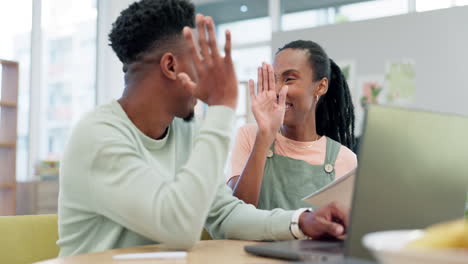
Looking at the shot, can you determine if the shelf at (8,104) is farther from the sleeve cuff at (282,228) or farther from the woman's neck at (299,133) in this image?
the sleeve cuff at (282,228)

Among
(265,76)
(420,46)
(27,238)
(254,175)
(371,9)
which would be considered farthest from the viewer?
(371,9)

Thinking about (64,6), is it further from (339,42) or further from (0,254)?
(0,254)

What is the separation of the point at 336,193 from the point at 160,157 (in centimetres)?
41

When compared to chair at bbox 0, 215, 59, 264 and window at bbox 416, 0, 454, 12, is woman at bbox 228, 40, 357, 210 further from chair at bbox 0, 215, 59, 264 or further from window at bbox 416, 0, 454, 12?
window at bbox 416, 0, 454, 12

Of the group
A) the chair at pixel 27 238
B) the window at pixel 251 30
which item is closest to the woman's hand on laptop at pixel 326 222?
the chair at pixel 27 238

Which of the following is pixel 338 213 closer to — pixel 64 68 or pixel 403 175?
pixel 403 175

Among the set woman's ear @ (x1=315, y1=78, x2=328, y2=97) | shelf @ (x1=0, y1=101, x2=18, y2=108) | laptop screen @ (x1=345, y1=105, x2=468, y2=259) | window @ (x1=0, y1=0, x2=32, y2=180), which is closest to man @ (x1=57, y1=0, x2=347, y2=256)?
laptop screen @ (x1=345, y1=105, x2=468, y2=259)

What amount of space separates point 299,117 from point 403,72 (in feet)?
6.72

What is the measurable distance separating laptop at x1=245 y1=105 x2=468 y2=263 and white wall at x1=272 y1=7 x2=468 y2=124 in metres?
2.73

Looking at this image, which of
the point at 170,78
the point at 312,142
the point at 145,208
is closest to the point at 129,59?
the point at 170,78

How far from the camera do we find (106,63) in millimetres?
6312

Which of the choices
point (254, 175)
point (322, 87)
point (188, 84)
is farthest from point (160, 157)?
point (322, 87)

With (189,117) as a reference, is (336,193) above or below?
below

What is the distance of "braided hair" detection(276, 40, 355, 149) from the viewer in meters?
2.08
